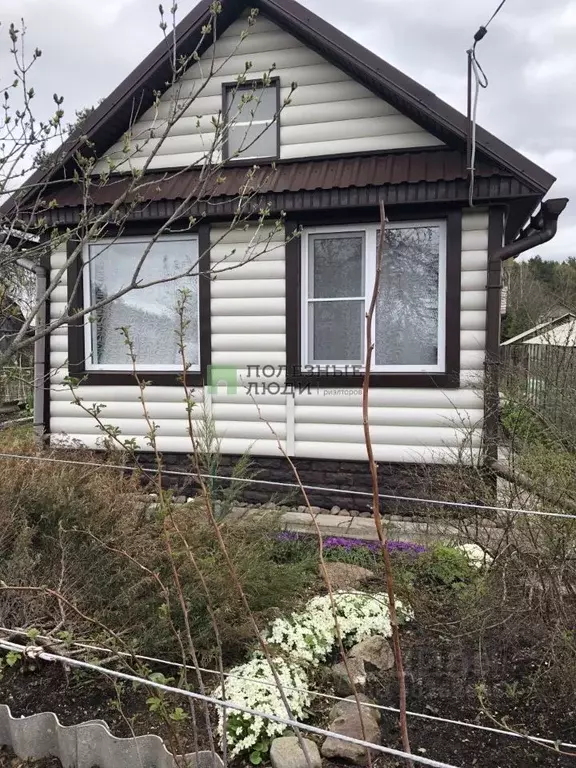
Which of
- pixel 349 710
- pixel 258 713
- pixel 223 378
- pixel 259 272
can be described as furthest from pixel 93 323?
pixel 258 713

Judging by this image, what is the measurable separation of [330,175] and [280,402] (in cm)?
243

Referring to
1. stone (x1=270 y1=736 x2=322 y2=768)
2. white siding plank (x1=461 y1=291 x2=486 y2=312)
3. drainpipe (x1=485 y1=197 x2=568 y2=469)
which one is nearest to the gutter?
drainpipe (x1=485 y1=197 x2=568 y2=469)

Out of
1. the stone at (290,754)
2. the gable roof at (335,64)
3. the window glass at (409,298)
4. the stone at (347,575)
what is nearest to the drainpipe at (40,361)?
the gable roof at (335,64)

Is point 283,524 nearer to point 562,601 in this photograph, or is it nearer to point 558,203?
point 562,601

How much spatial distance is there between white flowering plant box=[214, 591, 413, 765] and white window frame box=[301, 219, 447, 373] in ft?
9.27

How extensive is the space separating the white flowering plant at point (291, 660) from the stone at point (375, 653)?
0.37ft

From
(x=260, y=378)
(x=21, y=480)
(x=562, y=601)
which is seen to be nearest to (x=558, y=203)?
(x=260, y=378)

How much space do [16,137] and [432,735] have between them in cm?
353

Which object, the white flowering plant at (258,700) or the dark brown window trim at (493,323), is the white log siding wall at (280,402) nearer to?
the dark brown window trim at (493,323)

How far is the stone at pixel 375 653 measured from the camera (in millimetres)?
2959

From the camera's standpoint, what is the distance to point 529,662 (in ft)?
9.37

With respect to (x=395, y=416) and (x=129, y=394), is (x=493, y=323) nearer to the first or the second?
(x=395, y=416)

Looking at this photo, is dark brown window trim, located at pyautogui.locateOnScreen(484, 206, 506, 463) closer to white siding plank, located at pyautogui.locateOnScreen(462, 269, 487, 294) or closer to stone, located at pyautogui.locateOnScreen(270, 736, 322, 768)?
white siding plank, located at pyautogui.locateOnScreen(462, 269, 487, 294)

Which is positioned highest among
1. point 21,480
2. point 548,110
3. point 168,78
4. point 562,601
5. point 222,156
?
point 548,110
